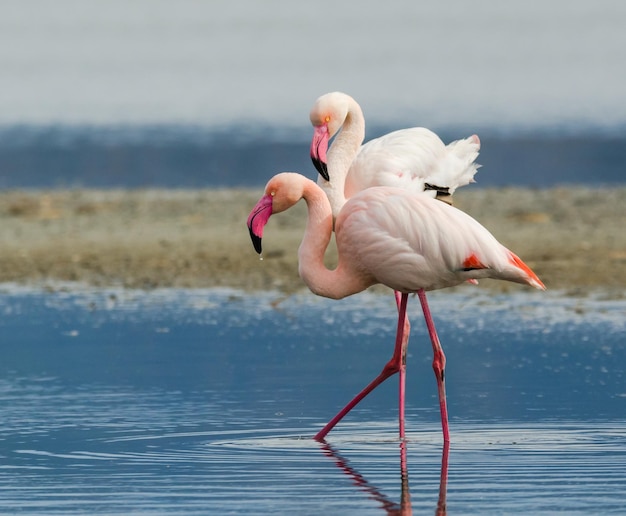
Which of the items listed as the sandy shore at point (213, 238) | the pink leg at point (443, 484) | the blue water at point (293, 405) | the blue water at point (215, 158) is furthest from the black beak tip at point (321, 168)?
the blue water at point (215, 158)

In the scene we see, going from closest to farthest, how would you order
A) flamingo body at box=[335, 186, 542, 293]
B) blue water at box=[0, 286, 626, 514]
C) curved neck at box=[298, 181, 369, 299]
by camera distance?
blue water at box=[0, 286, 626, 514] < flamingo body at box=[335, 186, 542, 293] < curved neck at box=[298, 181, 369, 299]

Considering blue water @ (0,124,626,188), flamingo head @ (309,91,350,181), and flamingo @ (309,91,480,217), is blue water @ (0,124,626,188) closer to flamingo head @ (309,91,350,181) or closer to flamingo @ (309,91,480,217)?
flamingo @ (309,91,480,217)

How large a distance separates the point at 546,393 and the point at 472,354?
116 cm

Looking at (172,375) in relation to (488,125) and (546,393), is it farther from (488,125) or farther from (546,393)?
(488,125)

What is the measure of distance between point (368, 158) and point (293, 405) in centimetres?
169

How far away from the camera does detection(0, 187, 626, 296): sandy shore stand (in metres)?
11.7

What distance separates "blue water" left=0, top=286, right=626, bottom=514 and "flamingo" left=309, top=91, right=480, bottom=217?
0.99 metres

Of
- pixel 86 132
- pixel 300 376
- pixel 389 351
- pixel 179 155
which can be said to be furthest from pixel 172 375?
pixel 86 132

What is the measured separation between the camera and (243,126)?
97.6 ft

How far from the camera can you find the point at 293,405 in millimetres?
7258

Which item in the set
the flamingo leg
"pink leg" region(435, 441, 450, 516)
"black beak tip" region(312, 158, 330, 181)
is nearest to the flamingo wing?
"black beak tip" region(312, 158, 330, 181)

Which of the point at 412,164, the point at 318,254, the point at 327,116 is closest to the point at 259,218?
the point at 318,254

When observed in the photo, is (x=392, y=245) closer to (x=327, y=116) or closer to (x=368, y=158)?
(x=327, y=116)

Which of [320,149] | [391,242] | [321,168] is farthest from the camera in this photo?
[320,149]
